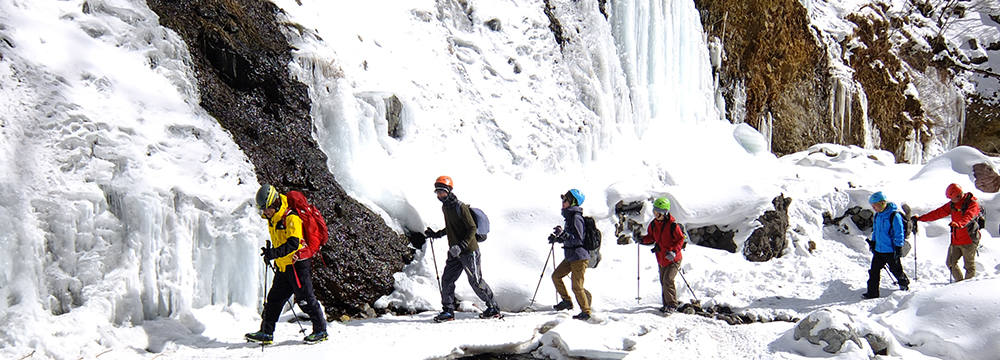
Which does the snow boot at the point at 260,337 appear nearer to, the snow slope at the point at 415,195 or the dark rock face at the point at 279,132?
the snow slope at the point at 415,195

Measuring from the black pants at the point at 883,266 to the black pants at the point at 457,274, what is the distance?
4437mm

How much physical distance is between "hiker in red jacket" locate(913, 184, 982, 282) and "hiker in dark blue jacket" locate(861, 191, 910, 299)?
0.74m

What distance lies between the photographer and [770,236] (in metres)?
10.1

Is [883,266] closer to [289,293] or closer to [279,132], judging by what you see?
[289,293]

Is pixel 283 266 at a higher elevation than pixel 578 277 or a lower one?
higher

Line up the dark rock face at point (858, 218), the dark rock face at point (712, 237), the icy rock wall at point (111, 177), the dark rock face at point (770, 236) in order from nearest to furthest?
the icy rock wall at point (111, 177), the dark rock face at point (770, 236), the dark rock face at point (712, 237), the dark rock face at point (858, 218)

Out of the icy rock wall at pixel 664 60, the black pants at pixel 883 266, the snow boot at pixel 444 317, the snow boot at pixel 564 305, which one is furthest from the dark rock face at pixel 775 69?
the snow boot at pixel 444 317

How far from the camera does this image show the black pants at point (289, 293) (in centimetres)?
511

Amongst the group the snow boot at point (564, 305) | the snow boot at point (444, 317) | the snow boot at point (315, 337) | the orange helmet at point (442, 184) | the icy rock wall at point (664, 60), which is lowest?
the snow boot at point (564, 305)

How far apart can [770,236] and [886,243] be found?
9.28 ft

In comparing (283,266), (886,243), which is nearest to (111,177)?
(283,266)

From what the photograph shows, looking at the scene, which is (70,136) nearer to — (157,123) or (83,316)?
(157,123)

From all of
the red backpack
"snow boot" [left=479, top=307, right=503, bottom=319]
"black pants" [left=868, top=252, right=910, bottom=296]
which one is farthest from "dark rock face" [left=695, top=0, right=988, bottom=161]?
the red backpack

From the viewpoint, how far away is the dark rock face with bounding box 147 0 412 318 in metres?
6.88
